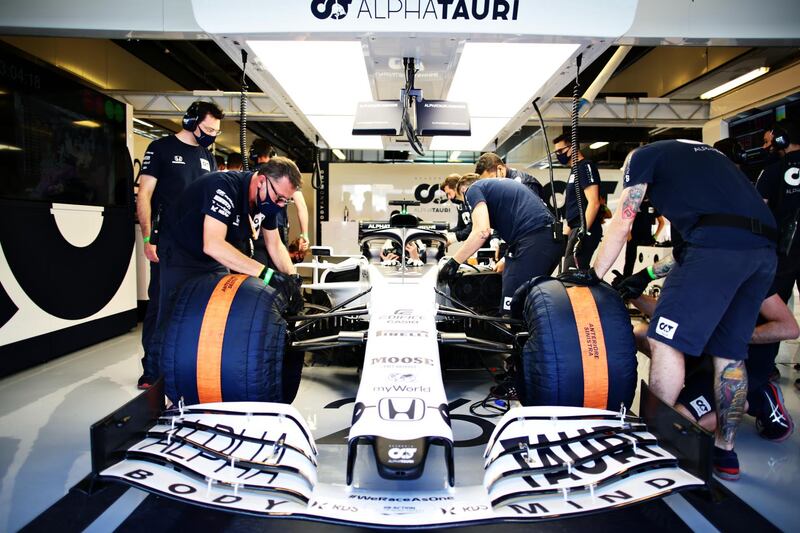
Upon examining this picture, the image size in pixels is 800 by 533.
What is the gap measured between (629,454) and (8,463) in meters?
2.49

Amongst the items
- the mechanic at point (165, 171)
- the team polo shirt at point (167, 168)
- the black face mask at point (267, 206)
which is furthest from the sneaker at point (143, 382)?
the black face mask at point (267, 206)

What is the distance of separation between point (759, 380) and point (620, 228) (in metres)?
1.33

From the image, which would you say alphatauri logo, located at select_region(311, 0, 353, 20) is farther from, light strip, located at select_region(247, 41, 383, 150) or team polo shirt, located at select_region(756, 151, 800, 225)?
team polo shirt, located at select_region(756, 151, 800, 225)

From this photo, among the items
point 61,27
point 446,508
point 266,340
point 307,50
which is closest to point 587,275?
point 446,508

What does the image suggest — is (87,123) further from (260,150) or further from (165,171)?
(165,171)

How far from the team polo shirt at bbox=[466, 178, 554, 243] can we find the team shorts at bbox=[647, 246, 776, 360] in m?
1.14

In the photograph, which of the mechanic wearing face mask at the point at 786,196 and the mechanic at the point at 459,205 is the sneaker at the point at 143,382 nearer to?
the mechanic at the point at 459,205

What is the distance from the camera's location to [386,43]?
263 cm

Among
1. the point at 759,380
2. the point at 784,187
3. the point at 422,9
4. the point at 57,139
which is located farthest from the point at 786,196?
the point at 57,139

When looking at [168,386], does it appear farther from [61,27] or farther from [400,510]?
[61,27]

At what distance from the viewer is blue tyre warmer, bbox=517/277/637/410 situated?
187 centimetres

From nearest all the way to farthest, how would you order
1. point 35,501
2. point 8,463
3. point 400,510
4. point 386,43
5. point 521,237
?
point 400,510 → point 35,501 → point 8,463 → point 386,43 → point 521,237

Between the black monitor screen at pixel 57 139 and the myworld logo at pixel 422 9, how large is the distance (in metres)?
3.05

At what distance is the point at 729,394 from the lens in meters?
2.19
